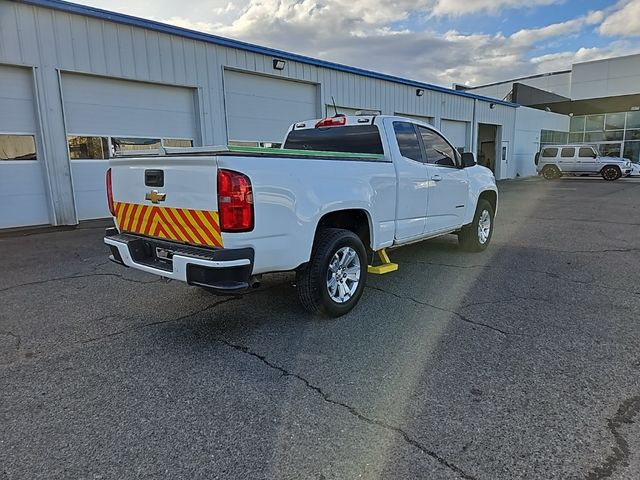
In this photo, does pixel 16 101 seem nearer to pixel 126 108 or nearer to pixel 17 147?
pixel 17 147

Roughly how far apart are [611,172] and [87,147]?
86.2ft

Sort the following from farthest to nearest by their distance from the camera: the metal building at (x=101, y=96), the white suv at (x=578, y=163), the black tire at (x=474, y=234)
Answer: the white suv at (x=578, y=163), the metal building at (x=101, y=96), the black tire at (x=474, y=234)

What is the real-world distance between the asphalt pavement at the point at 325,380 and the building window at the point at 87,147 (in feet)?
17.0

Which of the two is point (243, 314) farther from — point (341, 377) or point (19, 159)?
point (19, 159)

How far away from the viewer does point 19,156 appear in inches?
379

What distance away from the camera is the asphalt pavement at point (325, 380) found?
92.5 inches

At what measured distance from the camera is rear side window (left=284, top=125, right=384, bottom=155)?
5.17 m

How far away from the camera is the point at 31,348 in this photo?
376cm

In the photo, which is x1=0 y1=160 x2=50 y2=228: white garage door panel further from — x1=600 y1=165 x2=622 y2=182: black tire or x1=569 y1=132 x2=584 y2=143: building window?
x1=569 y1=132 x2=584 y2=143: building window

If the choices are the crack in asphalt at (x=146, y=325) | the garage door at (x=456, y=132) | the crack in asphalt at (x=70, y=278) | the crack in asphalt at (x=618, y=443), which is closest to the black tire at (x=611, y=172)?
the garage door at (x=456, y=132)

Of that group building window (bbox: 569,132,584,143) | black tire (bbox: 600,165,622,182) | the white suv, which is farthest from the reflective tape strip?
building window (bbox: 569,132,584,143)

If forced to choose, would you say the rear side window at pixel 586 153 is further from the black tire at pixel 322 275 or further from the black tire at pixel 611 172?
the black tire at pixel 322 275

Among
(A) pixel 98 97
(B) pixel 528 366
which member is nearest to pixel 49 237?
(A) pixel 98 97

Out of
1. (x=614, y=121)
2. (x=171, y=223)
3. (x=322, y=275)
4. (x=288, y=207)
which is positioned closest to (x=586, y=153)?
(x=614, y=121)
